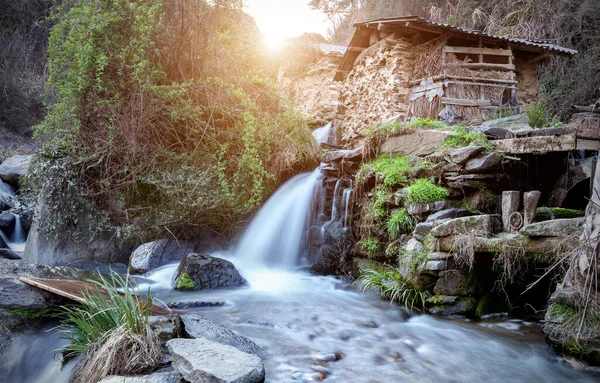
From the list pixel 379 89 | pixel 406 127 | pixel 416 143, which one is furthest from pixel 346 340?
pixel 379 89

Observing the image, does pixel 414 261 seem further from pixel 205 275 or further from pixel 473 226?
pixel 205 275

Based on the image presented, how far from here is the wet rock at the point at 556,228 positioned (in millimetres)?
4520

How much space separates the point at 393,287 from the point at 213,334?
314cm

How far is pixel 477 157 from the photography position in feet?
21.6

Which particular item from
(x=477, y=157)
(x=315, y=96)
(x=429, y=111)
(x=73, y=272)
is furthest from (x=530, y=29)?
(x=73, y=272)

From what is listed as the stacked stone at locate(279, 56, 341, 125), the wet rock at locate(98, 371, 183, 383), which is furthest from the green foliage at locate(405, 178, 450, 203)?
the stacked stone at locate(279, 56, 341, 125)

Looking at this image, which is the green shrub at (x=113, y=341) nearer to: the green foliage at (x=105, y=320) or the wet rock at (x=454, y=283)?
the green foliage at (x=105, y=320)

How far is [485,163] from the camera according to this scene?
251 inches

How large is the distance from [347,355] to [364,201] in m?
4.29

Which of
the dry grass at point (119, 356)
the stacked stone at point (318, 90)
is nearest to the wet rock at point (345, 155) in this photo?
the dry grass at point (119, 356)

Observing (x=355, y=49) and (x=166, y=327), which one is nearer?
(x=166, y=327)

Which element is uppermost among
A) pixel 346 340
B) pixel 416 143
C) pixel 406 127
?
pixel 406 127

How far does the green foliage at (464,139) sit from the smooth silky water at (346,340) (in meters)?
3.02

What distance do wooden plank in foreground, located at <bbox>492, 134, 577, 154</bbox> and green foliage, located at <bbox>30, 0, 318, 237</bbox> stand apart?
14.4 ft
